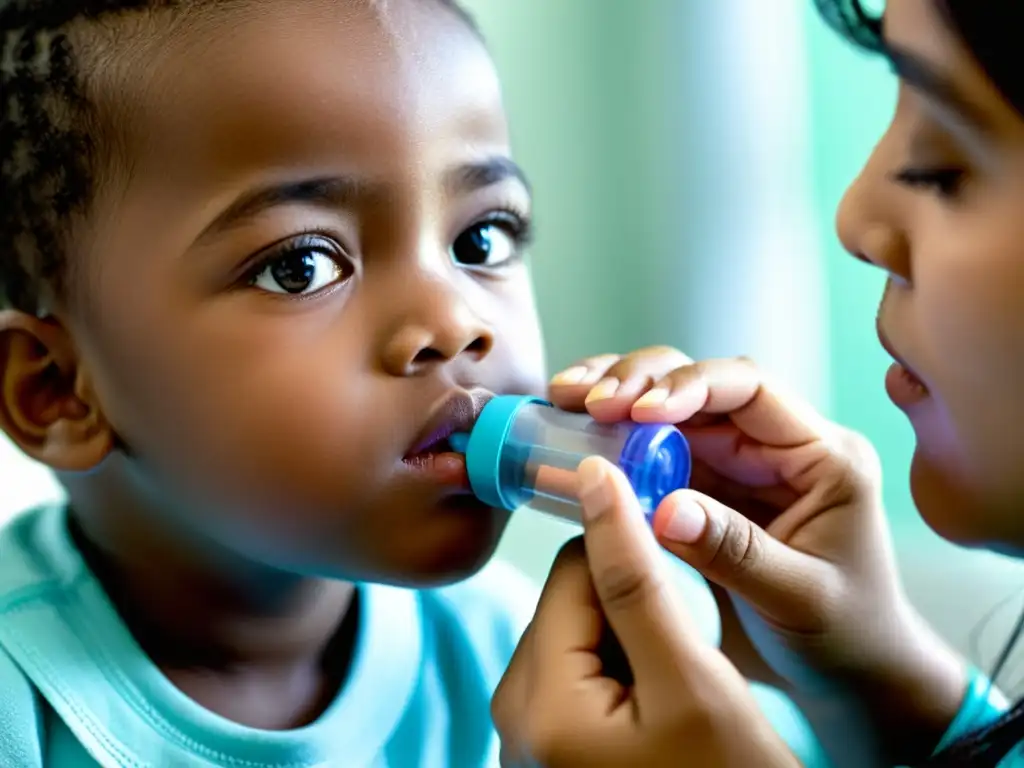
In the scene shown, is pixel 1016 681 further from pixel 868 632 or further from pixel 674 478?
pixel 674 478

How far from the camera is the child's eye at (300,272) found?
667 millimetres

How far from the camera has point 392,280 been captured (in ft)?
2.17

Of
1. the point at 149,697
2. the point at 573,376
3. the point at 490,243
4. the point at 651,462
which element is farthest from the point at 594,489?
the point at 149,697

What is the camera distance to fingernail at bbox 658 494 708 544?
58cm

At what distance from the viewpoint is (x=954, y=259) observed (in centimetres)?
58

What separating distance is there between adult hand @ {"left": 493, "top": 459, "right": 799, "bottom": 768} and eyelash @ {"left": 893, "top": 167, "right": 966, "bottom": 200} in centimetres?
24

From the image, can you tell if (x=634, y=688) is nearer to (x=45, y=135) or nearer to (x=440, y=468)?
(x=440, y=468)

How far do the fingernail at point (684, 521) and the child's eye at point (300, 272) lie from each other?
251 mm

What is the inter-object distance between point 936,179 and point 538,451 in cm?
27

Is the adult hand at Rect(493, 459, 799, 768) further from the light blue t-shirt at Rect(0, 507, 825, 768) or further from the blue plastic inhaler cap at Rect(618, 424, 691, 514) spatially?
the light blue t-shirt at Rect(0, 507, 825, 768)

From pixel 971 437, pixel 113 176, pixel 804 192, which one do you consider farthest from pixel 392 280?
pixel 804 192

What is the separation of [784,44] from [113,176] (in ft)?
2.47

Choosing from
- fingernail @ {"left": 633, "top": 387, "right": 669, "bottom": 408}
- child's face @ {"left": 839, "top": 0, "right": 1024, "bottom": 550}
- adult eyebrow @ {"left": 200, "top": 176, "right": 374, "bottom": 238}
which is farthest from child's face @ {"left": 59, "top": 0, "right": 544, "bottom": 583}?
child's face @ {"left": 839, "top": 0, "right": 1024, "bottom": 550}

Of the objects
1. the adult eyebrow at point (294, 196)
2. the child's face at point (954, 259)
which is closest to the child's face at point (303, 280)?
the adult eyebrow at point (294, 196)
